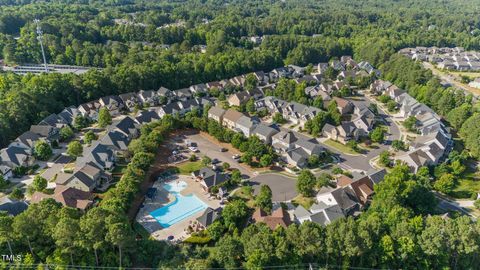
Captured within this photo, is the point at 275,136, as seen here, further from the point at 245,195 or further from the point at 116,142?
the point at 116,142

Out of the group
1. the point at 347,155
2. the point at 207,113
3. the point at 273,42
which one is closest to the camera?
the point at 347,155

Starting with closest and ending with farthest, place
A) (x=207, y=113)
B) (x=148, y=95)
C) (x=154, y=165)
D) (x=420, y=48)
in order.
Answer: (x=154, y=165) → (x=207, y=113) → (x=148, y=95) → (x=420, y=48)

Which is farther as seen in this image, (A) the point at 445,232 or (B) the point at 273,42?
(B) the point at 273,42

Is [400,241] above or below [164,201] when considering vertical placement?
above

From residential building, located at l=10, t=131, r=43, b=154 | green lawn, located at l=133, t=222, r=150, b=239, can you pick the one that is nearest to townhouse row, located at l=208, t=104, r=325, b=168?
green lawn, located at l=133, t=222, r=150, b=239

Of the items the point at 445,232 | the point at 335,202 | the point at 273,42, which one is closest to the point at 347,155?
the point at 335,202

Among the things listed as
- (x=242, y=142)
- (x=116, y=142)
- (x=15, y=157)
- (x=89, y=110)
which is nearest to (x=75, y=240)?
(x=116, y=142)

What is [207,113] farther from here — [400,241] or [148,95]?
[400,241]

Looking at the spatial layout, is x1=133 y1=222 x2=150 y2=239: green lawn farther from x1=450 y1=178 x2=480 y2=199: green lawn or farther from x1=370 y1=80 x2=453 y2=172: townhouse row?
x1=450 y1=178 x2=480 y2=199: green lawn
